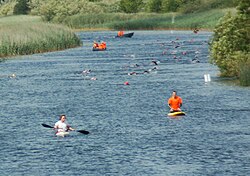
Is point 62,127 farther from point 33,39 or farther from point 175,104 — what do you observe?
point 33,39

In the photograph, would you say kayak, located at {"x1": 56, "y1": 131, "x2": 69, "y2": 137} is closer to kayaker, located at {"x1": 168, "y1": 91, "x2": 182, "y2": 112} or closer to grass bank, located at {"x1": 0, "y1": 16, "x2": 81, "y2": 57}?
kayaker, located at {"x1": 168, "y1": 91, "x2": 182, "y2": 112}

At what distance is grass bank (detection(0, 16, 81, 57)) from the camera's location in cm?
10769

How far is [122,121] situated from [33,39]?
206 feet

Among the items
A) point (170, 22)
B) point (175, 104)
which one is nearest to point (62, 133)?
point (175, 104)

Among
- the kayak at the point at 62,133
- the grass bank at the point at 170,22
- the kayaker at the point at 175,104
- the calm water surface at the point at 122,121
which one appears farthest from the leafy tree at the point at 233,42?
the grass bank at the point at 170,22

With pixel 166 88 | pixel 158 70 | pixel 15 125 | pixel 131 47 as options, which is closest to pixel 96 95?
pixel 166 88

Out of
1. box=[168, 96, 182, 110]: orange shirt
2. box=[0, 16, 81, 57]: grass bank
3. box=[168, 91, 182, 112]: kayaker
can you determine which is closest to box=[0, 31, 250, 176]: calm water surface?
box=[168, 91, 182, 112]: kayaker

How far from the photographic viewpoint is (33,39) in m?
113

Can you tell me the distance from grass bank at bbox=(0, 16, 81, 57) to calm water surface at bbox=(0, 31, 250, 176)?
9572 mm

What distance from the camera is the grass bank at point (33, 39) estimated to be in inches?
4240

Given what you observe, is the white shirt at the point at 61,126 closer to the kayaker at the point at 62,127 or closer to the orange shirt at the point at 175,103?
the kayaker at the point at 62,127

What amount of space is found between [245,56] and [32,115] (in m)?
23.5

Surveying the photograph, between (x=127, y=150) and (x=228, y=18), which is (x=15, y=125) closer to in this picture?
(x=127, y=150)

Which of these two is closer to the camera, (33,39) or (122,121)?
(122,121)
